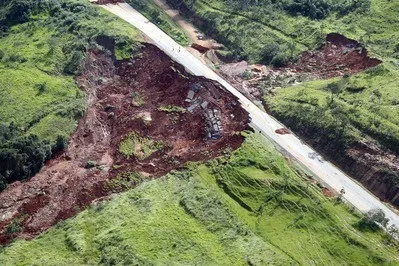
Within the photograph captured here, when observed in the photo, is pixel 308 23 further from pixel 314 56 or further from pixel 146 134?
pixel 146 134

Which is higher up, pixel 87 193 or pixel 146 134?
pixel 146 134

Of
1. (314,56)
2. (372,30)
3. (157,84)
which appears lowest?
(157,84)

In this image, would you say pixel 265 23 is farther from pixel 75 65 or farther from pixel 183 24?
pixel 75 65

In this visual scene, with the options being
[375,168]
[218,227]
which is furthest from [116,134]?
[375,168]

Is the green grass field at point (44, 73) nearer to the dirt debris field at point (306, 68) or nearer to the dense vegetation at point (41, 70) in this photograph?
the dense vegetation at point (41, 70)

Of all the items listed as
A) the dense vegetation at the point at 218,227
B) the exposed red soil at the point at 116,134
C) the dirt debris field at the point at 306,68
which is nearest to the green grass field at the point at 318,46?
the dirt debris field at the point at 306,68

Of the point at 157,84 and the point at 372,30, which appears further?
the point at 372,30

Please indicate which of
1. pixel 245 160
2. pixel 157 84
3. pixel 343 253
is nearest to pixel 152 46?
pixel 157 84
